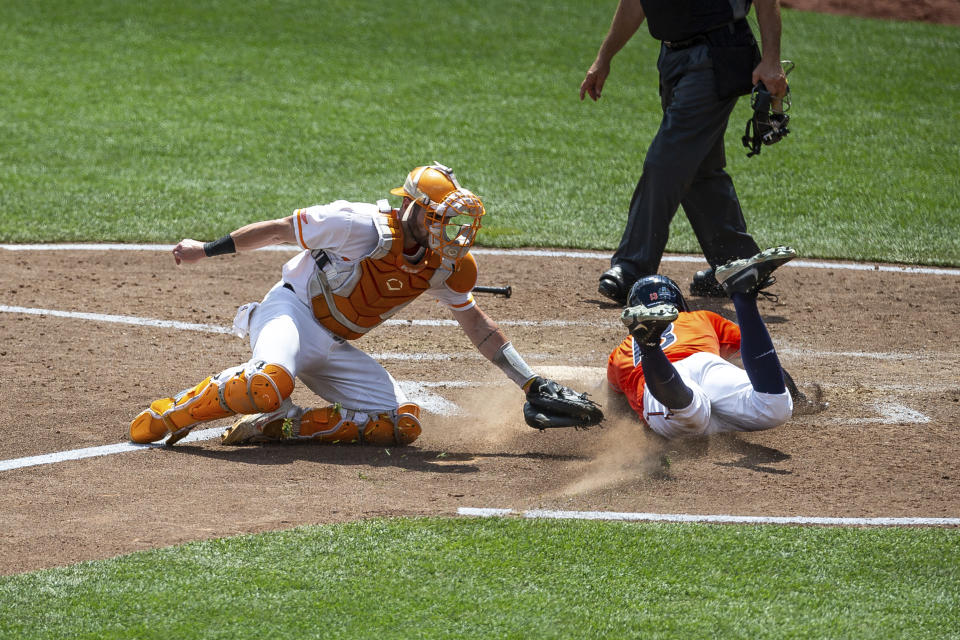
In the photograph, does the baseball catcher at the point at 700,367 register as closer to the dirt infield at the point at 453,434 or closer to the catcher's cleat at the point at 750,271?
the catcher's cleat at the point at 750,271

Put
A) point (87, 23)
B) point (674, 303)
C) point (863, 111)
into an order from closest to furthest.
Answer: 1. point (674, 303)
2. point (863, 111)
3. point (87, 23)

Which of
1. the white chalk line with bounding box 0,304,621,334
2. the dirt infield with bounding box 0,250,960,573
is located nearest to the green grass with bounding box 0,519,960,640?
the dirt infield with bounding box 0,250,960,573

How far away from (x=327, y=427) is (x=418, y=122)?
7.94 metres

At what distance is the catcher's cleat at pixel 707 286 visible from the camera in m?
8.07

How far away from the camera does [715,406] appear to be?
5578 millimetres

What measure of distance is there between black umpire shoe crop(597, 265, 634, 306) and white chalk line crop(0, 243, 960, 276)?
5.23 ft

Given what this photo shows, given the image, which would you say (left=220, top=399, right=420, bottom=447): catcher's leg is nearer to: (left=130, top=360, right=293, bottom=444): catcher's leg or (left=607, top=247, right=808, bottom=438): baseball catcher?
(left=130, top=360, right=293, bottom=444): catcher's leg

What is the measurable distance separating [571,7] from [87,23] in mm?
7000

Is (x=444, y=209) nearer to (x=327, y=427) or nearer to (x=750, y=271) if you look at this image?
(x=327, y=427)

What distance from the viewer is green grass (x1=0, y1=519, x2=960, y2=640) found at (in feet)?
12.5

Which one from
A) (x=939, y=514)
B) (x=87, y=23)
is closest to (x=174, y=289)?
(x=939, y=514)

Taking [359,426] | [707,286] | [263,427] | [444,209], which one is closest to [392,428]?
[359,426]

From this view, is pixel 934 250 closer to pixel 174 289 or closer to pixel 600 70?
pixel 600 70

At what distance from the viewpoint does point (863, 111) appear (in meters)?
Answer: 13.9
